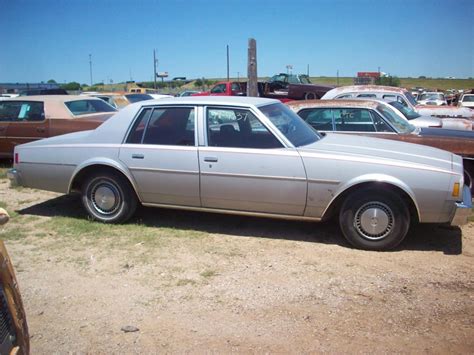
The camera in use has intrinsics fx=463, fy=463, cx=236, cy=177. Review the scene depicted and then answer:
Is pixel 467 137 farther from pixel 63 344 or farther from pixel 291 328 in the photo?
pixel 63 344

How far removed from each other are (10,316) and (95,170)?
3.37 meters

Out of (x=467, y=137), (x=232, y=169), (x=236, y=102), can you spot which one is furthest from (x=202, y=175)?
(x=467, y=137)

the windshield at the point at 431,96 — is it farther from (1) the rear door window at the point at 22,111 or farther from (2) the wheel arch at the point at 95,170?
(2) the wheel arch at the point at 95,170

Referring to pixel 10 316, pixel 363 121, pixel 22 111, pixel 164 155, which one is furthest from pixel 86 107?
pixel 10 316

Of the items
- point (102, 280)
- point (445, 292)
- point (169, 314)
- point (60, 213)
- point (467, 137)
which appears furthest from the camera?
point (467, 137)

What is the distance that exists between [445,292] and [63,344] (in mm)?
2965

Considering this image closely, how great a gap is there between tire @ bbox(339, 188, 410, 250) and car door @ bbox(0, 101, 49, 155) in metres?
6.38

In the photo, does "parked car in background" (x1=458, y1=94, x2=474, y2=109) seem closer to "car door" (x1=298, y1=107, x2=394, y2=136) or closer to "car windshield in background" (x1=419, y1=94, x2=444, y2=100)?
"car windshield in background" (x1=419, y1=94, x2=444, y2=100)

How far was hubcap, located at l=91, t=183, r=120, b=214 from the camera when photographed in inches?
215

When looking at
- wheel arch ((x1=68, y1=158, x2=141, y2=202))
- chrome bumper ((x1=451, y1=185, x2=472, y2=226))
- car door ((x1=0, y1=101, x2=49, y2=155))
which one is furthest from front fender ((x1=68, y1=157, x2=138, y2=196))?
car door ((x1=0, y1=101, x2=49, y2=155))

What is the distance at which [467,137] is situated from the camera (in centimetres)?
652

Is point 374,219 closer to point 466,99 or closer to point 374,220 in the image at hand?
point 374,220

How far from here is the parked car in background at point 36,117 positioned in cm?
870

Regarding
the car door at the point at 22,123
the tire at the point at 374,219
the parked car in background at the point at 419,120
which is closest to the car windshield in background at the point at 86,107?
the car door at the point at 22,123
